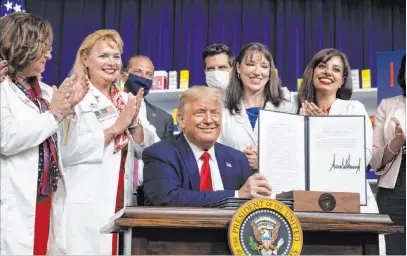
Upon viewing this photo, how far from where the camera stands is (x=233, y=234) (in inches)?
83.0

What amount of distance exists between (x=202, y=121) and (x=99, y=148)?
66 centimetres

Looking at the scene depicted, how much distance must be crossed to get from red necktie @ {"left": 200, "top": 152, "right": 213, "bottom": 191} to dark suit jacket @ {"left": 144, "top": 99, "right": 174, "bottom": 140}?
1.25 meters

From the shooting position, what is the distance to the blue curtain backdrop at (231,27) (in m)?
6.20

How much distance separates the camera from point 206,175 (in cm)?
283

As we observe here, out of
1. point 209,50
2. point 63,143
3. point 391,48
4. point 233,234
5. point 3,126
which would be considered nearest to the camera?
point 233,234

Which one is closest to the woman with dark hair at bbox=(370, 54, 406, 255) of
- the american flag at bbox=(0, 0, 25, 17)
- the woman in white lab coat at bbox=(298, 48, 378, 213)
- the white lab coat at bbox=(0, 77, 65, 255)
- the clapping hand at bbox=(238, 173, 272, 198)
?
the woman in white lab coat at bbox=(298, 48, 378, 213)

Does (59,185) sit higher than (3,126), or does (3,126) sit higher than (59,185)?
(3,126)

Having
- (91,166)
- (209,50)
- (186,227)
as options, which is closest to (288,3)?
(209,50)

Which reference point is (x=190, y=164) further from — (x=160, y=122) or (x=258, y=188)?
(x=160, y=122)

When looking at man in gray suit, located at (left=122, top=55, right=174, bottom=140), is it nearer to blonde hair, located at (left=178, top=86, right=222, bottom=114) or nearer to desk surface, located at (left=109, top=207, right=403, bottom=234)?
blonde hair, located at (left=178, top=86, right=222, bottom=114)

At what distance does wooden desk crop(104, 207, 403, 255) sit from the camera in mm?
2121

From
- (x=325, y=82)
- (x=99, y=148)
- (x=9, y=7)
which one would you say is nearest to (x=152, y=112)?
(x=99, y=148)

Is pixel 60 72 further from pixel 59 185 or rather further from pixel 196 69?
pixel 59 185

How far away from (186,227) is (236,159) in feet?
2.90
